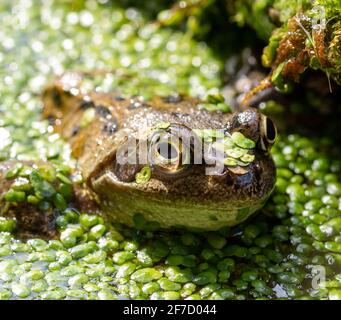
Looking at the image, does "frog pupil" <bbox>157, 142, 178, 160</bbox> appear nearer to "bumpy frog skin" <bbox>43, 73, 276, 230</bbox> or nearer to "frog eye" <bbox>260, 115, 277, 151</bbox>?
"bumpy frog skin" <bbox>43, 73, 276, 230</bbox>

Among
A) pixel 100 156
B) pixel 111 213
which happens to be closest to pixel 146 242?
pixel 111 213

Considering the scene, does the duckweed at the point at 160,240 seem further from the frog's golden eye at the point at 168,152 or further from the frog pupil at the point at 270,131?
the frog's golden eye at the point at 168,152

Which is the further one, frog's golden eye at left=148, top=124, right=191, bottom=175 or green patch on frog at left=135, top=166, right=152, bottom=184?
green patch on frog at left=135, top=166, right=152, bottom=184

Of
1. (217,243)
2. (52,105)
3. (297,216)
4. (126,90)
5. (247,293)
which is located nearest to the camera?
(247,293)

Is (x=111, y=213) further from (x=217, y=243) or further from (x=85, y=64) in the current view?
(x=85, y=64)

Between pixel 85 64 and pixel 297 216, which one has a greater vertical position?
pixel 85 64

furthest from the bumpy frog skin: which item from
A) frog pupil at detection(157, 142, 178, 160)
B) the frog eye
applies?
frog pupil at detection(157, 142, 178, 160)

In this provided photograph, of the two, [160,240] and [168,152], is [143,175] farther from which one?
[160,240]

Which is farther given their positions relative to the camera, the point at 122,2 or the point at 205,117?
the point at 122,2

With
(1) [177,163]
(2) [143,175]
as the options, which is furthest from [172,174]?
(2) [143,175]
